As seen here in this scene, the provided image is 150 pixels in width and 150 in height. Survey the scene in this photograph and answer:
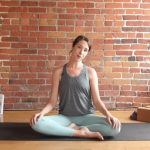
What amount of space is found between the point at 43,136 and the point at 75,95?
482 mm

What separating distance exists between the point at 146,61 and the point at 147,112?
89cm

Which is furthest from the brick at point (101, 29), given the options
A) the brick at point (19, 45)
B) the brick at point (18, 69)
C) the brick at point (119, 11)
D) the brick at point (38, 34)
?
the brick at point (18, 69)

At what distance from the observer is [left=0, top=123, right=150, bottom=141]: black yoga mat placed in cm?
190

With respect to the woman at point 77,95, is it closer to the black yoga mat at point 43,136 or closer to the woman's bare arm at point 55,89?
the woman's bare arm at point 55,89

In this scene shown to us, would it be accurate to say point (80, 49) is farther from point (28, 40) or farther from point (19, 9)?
point (19, 9)

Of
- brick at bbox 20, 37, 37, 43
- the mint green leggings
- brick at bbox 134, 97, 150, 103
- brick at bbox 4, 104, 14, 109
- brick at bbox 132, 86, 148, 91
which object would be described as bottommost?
brick at bbox 4, 104, 14, 109

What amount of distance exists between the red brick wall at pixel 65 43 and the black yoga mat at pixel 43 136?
0.86 metres

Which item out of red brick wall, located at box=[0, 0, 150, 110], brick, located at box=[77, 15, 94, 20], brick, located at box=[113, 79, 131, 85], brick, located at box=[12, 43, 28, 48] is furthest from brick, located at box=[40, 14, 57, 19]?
brick, located at box=[113, 79, 131, 85]

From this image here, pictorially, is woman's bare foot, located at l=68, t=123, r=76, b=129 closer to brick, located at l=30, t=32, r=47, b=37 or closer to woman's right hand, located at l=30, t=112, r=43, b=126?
woman's right hand, located at l=30, t=112, r=43, b=126

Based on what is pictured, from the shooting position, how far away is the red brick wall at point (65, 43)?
3.12 metres

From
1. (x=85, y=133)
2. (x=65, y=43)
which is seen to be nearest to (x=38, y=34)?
(x=65, y=43)

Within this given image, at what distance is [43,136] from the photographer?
1.96 m

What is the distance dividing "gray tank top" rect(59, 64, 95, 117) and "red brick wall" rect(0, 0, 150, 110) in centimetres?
102

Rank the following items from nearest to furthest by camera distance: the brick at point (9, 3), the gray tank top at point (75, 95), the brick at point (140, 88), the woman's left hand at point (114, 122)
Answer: the woman's left hand at point (114, 122) → the gray tank top at point (75, 95) → the brick at point (9, 3) → the brick at point (140, 88)
